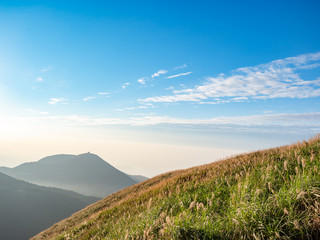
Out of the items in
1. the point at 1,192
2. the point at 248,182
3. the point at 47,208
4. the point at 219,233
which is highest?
the point at 248,182

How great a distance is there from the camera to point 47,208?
193m

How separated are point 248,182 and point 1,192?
26027 cm

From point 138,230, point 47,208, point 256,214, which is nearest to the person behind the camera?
point 256,214

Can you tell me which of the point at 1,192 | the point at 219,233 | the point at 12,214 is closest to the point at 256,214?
the point at 219,233

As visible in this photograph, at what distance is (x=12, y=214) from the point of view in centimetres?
16938

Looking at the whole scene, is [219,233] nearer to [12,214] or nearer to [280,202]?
[280,202]

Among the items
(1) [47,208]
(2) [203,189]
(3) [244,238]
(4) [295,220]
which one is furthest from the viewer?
(1) [47,208]

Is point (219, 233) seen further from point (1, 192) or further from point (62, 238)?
point (1, 192)

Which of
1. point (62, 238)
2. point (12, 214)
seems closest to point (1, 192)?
point (12, 214)

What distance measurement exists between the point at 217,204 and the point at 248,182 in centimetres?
87

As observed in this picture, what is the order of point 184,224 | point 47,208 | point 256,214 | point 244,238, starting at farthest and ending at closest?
point 47,208
point 184,224
point 256,214
point 244,238

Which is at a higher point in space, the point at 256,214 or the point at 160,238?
the point at 256,214

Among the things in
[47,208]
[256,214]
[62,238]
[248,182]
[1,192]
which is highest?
[248,182]

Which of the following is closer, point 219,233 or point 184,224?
point 219,233
